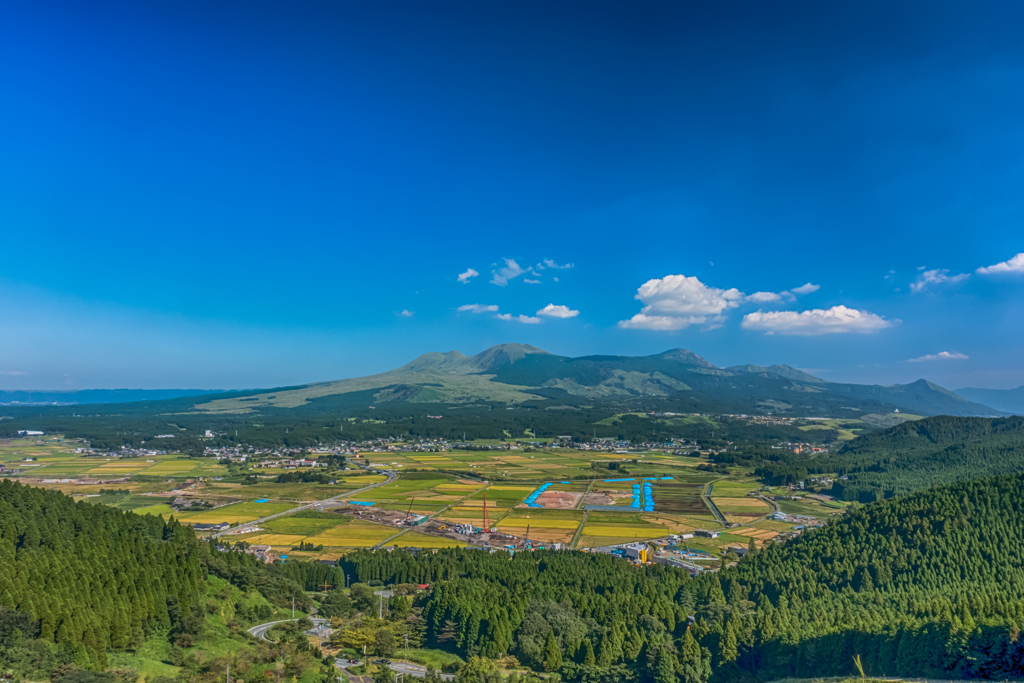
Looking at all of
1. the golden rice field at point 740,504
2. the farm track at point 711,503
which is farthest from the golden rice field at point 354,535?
the golden rice field at point 740,504

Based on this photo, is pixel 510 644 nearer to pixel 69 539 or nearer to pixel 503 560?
pixel 503 560

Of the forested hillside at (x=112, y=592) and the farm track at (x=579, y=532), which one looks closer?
the forested hillside at (x=112, y=592)

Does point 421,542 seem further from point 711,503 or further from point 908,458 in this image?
point 908,458

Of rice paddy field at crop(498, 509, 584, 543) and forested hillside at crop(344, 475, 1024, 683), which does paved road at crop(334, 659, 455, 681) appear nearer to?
forested hillside at crop(344, 475, 1024, 683)

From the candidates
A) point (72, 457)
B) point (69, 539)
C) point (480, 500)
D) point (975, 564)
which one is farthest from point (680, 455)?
point (72, 457)

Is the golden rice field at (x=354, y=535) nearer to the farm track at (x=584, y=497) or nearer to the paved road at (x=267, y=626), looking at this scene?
the paved road at (x=267, y=626)

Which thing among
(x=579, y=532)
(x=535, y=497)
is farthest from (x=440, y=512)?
(x=579, y=532)
